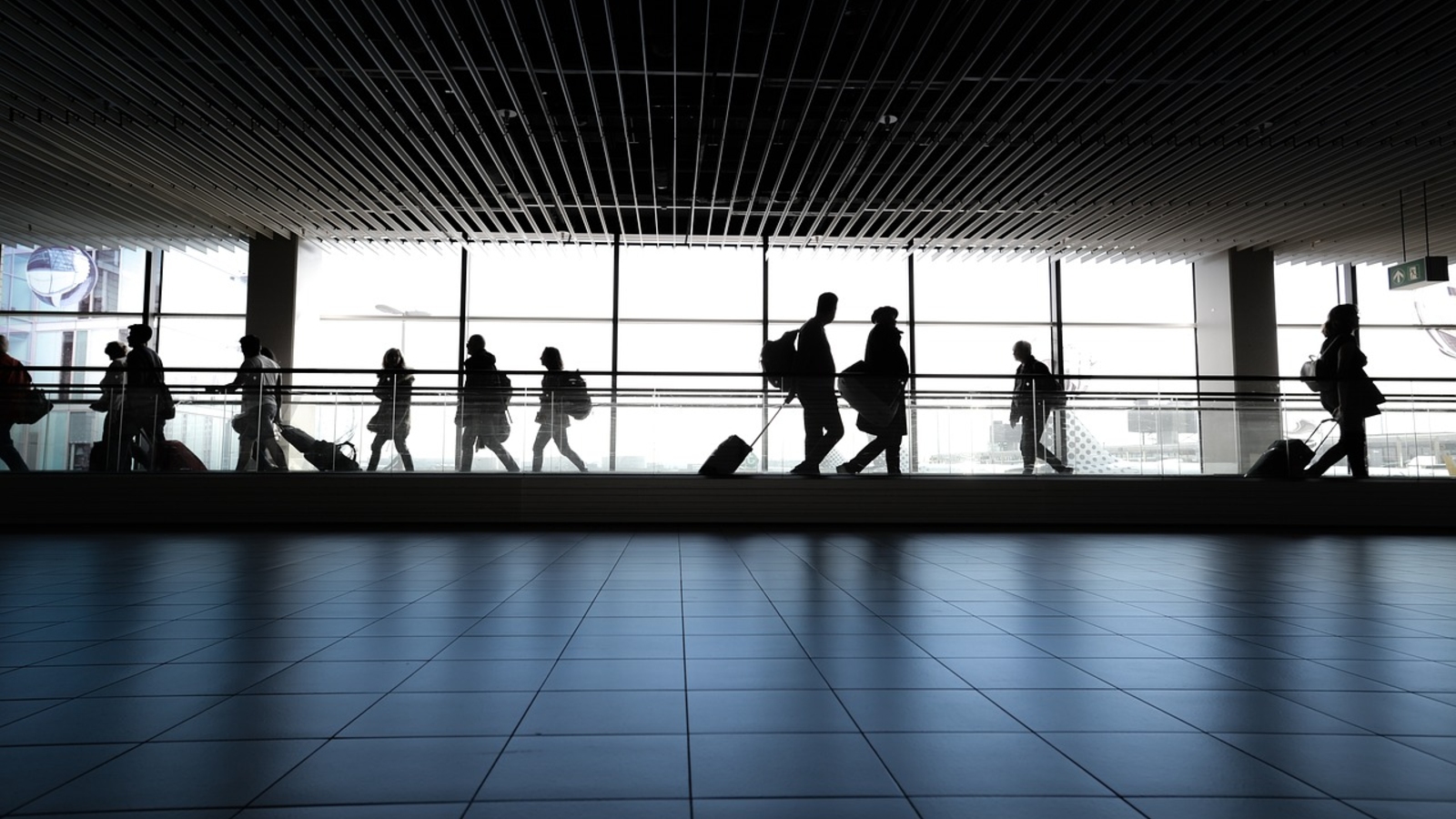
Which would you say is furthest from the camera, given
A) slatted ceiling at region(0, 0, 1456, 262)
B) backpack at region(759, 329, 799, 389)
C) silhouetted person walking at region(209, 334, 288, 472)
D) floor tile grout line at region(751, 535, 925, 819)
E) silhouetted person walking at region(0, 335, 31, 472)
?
backpack at region(759, 329, 799, 389)

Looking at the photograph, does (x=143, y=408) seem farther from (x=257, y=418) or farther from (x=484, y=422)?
(x=484, y=422)

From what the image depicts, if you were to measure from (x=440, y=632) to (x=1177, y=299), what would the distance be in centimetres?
1401

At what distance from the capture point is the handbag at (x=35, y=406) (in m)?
7.81

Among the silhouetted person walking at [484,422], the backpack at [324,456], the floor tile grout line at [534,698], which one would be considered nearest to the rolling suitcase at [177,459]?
the backpack at [324,456]

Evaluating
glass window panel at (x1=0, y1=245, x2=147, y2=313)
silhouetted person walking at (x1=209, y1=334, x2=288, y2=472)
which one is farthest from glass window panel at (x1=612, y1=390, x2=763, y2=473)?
glass window panel at (x1=0, y1=245, x2=147, y2=313)

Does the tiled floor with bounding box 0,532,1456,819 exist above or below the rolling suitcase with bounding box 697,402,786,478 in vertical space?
below

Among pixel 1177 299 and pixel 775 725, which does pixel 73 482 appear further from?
pixel 1177 299

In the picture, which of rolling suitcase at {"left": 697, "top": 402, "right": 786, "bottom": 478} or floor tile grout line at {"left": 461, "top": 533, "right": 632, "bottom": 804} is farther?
rolling suitcase at {"left": 697, "top": 402, "right": 786, "bottom": 478}

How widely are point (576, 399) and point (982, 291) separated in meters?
8.31

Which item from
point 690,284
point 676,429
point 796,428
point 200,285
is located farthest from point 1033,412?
point 200,285

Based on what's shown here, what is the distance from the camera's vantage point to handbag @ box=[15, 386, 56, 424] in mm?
7812

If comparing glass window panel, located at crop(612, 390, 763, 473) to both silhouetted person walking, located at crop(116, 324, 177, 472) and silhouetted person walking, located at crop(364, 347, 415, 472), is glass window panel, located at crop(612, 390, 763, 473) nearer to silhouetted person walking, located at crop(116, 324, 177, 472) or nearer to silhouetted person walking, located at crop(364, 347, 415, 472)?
silhouetted person walking, located at crop(364, 347, 415, 472)

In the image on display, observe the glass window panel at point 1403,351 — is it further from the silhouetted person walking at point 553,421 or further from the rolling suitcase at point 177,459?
the rolling suitcase at point 177,459

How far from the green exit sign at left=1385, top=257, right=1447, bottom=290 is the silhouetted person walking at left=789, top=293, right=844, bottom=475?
7.04 meters
